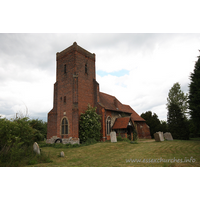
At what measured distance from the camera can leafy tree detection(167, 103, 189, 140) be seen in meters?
25.6

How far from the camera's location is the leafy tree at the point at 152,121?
31.6 metres

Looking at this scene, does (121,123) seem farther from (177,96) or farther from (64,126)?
(177,96)

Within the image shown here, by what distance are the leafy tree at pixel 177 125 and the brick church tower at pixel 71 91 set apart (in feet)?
52.6

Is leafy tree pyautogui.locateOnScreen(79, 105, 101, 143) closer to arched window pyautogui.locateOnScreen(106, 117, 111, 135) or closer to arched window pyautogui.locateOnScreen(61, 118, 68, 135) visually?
arched window pyautogui.locateOnScreen(61, 118, 68, 135)

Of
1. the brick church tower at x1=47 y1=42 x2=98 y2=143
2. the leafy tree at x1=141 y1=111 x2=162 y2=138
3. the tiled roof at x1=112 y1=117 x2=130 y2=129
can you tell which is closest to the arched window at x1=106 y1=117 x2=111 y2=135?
the tiled roof at x1=112 y1=117 x2=130 y2=129

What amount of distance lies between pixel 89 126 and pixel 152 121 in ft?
62.8

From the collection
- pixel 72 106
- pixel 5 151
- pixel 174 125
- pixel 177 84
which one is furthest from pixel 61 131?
pixel 177 84

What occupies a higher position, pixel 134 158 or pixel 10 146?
pixel 10 146

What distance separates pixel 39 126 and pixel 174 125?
1077 inches


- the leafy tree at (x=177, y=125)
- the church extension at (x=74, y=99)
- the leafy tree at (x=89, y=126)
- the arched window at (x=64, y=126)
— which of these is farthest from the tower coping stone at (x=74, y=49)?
the leafy tree at (x=177, y=125)

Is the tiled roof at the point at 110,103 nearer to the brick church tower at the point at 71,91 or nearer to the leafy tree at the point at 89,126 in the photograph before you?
the brick church tower at the point at 71,91

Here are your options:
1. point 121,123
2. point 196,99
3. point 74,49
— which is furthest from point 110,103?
point 196,99

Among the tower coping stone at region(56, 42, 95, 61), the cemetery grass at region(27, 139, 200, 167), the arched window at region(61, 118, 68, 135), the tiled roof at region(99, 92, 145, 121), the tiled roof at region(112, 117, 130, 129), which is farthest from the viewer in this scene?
the tiled roof at region(99, 92, 145, 121)

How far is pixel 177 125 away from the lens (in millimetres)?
26125
